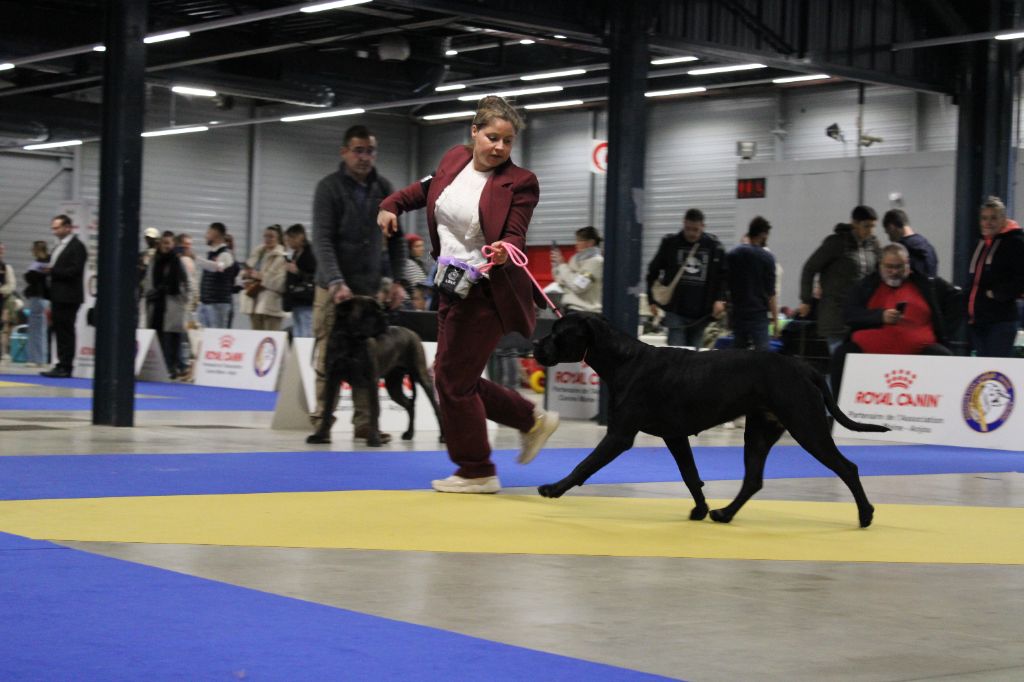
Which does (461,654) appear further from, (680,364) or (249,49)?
(249,49)

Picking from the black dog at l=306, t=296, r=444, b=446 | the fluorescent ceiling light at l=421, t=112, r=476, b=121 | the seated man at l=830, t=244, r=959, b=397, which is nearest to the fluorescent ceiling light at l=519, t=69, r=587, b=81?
the seated man at l=830, t=244, r=959, b=397

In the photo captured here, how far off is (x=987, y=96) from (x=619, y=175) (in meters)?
5.12

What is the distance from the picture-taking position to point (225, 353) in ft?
49.7

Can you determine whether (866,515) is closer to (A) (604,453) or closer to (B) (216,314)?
(A) (604,453)

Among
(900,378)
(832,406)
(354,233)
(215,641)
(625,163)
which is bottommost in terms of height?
(215,641)

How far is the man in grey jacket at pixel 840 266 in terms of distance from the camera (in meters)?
11.2

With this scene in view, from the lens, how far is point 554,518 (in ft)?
16.5

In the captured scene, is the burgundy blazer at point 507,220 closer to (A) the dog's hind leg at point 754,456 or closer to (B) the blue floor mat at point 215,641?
(A) the dog's hind leg at point 754,456

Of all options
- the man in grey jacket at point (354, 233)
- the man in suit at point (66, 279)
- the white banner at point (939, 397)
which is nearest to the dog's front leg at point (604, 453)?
the man in grey jacket at point (354, 233)

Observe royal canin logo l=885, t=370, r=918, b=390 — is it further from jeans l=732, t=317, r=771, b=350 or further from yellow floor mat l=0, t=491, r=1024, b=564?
yellow floor mat l=0, t=491, r=1024, b=564

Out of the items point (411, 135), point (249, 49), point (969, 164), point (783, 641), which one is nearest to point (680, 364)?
point (783, 641)

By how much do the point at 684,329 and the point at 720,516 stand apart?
6.25 m

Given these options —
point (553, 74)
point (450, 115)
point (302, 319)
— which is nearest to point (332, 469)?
point (302, 319)

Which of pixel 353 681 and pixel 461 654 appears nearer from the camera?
pixel 353 681
